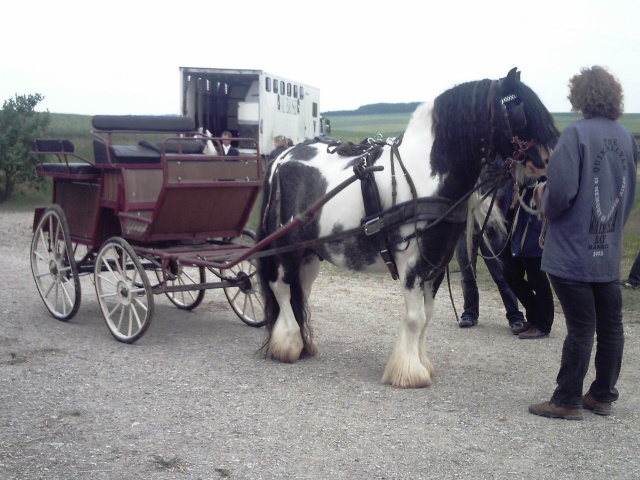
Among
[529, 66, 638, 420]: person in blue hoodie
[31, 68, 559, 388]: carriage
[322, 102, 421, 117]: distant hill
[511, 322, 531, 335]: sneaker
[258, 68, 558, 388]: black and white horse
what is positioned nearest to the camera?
[529, 66, 638, 420]: person in blue hoodie

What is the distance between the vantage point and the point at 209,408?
468 cm

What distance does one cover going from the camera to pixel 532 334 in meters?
6.55

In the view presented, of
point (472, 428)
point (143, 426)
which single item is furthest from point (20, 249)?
point (472, 428)

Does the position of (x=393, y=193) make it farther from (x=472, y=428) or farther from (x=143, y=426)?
(x=143, y=426)

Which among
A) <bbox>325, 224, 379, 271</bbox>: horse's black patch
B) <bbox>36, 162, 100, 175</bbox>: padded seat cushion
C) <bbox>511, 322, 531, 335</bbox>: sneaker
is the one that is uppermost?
<bbox>36, 162, 100, 175</bbox>: padded seat cushion

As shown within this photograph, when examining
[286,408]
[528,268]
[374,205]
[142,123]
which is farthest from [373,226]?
[142,123]

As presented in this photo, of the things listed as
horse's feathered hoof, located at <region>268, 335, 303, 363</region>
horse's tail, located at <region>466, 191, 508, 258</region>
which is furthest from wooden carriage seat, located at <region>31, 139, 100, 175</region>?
horse's tail, located at <region>466, 191, 508, 258</region>

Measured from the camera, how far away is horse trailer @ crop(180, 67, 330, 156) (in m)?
19.1

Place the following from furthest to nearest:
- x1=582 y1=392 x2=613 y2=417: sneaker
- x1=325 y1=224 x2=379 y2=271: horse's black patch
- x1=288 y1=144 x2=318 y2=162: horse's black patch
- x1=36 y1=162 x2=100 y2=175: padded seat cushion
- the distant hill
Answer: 1. the distant hill
2. x1=36 y1=162 x2=100 y2=175: padded seat cushion
3. x1=288 y1=144 x2=318 y2=162: horse's black patch
4. x1=325 y1=224 x2=379 y2=271: horse's black patch
5. x1=582 y1=392 x2=613 y2=417: sneaker

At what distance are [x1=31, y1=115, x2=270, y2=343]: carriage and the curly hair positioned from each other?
9.06ft

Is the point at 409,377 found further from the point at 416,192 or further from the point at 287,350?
the point at 416,192

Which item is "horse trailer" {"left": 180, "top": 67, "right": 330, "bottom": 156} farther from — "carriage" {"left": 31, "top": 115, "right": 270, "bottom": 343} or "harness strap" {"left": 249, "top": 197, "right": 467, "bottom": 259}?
"harness strap" {"left": 249, "top": 197, "right": 467, "bottom": 259}

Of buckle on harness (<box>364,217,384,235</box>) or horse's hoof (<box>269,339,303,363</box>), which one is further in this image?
horse's hoof (<box>269,339,303,363</box>)

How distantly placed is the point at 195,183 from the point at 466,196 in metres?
2.46
